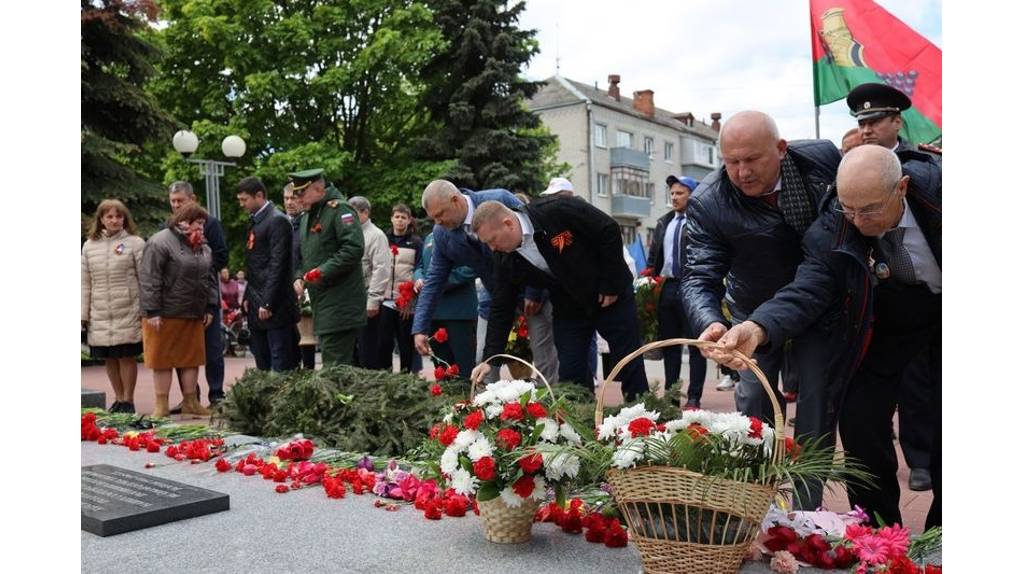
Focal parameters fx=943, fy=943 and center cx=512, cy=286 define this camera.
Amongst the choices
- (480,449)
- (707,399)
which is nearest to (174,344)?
(707,399)

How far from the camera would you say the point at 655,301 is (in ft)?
26.2

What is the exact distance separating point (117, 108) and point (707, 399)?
13262 millimetres

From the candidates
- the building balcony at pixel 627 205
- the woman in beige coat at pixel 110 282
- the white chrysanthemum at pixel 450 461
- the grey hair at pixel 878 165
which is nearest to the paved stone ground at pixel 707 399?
the woman in beige coat at pixel 110 282

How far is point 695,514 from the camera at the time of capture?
2652mm

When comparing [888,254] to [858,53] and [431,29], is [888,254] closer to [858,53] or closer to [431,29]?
A: [858,53]

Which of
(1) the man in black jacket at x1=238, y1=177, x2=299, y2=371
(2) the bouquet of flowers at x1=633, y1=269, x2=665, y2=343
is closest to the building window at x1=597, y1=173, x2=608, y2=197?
(2) the bouquet of flowers at x1=633, y1=269, x2=665, y2=343

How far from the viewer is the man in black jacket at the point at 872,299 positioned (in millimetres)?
3041

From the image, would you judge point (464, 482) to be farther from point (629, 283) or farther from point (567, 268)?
point (629, 283)

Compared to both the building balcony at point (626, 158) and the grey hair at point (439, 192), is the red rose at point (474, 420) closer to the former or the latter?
the grey hair at point (439, 192)

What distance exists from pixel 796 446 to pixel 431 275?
400 centimetres

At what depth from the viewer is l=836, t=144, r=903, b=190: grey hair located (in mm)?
2988

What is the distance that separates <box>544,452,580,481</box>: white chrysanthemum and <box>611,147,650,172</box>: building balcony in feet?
136

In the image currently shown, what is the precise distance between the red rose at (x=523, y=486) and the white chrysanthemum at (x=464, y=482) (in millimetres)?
161

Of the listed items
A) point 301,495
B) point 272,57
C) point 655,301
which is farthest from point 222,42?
point 301,495
